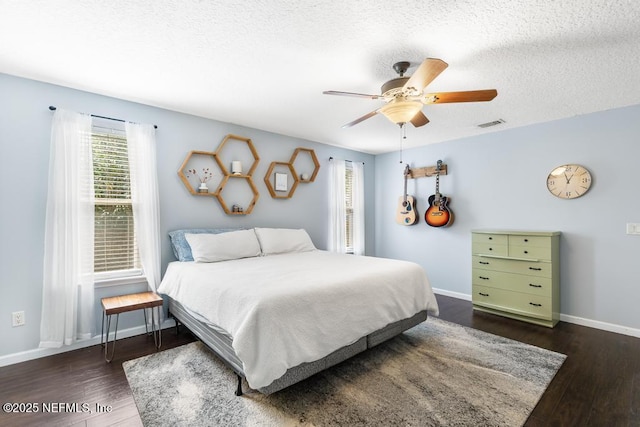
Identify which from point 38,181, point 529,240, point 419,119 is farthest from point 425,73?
point 38,181

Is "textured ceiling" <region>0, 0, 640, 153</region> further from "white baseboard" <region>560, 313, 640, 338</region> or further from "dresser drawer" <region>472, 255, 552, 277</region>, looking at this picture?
"white baseboard" <region>560, 313, 640, 338</region>

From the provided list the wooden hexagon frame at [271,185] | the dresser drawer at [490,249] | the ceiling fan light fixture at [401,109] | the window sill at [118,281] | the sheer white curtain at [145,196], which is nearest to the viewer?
the ceiling fan light fixture at [401,109]

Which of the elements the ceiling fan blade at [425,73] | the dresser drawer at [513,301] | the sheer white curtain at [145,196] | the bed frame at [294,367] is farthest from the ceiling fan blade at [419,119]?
the sheer white curtain at [145,196]

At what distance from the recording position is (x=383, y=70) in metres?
2.39

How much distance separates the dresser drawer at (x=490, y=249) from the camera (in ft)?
11.9

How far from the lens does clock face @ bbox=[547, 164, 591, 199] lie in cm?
339

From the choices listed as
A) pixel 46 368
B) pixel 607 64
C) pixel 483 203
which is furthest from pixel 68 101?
pixel 483 203

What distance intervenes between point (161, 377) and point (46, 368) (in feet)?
3.32

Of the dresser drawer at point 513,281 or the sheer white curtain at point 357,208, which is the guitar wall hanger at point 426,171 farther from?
the dresser drawer at point 513,281

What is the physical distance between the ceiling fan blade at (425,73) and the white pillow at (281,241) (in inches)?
92.4

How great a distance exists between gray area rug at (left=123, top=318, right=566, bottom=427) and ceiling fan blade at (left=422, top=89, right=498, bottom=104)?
2.09 m

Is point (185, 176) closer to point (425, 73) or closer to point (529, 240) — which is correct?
point (425, 73)

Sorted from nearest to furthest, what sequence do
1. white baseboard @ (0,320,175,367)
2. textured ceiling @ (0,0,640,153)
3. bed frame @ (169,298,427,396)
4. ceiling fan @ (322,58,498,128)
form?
textured ceiling @ (0,0,640,153)
bed frame @ (169,298,427,396)
ceiling fan @ (322,58,498,128)
white baseboard @ (0,320,175,367)

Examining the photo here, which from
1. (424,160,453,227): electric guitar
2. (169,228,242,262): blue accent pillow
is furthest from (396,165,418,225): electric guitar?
(169,228,242,262): blue accent pillow
